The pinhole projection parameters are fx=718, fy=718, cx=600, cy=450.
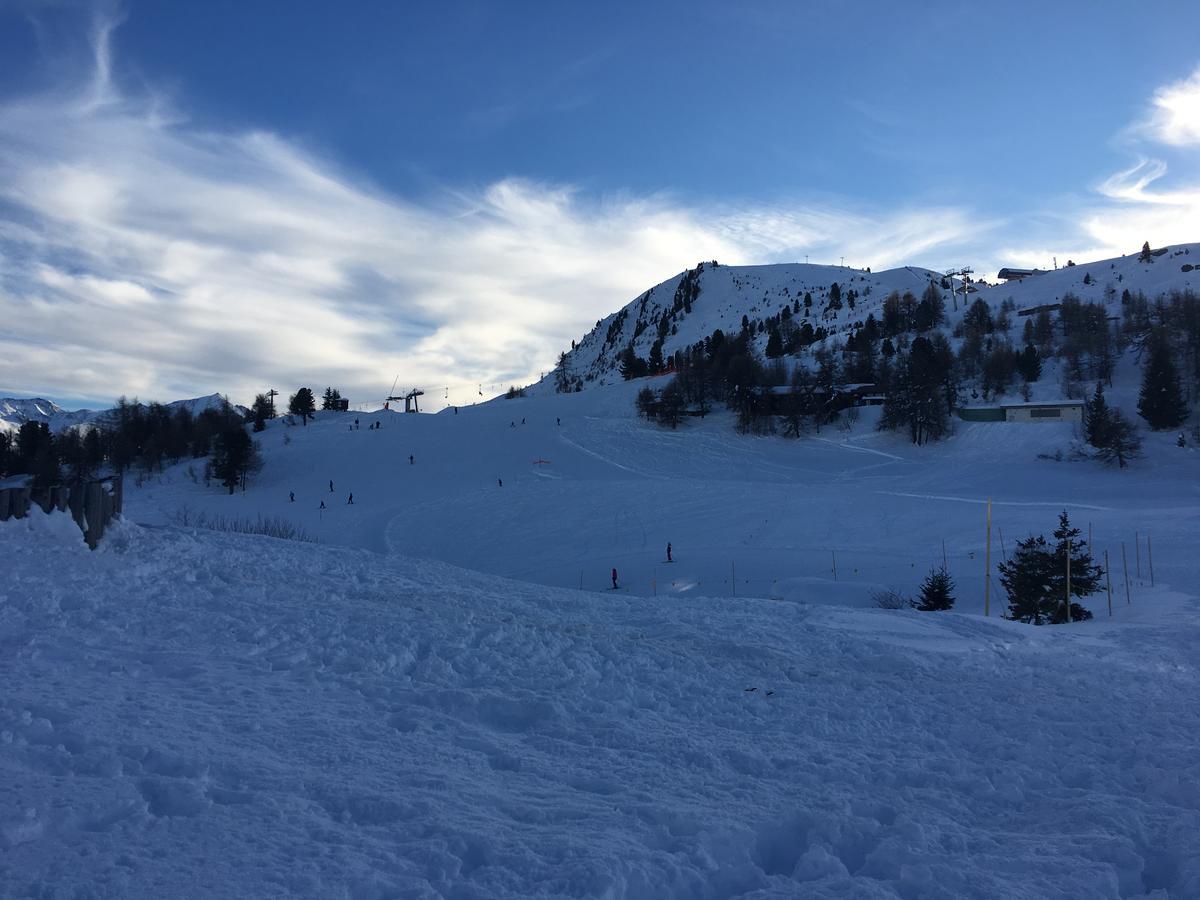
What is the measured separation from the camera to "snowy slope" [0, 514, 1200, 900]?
3.99m

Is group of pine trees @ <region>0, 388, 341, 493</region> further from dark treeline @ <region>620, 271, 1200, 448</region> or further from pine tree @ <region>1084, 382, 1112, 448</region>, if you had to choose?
pine tree @ <region>1084, 382, 1112, 448</region>

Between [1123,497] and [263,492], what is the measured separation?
60.0m

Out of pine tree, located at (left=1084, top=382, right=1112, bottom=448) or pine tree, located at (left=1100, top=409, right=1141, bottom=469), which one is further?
pine tree, located at (left=1084, top=382, right=1112, bottom=448)

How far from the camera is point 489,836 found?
4.26 meters

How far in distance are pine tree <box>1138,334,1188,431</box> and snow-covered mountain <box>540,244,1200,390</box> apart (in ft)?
153

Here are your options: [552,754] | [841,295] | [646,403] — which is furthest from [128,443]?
[841,295]

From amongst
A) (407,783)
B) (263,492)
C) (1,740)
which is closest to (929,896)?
(407,783)

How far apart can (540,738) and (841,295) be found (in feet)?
545

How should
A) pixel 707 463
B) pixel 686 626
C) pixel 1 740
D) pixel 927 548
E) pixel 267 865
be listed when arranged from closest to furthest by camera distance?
pixel 267 865 < pixel 1 740 < pixel 686 626 < pixel 927 548 < pixel 707 463

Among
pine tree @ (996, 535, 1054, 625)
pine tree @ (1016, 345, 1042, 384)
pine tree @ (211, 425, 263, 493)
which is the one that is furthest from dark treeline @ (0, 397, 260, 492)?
pine tree @ (1016, 345, 1042, 384)

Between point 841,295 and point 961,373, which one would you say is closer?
point 961,373

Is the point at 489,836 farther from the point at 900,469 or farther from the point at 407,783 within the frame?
the point at 900,469

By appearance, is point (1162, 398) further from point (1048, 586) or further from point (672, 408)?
point (1048, 586)

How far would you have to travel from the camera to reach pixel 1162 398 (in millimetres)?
57656
